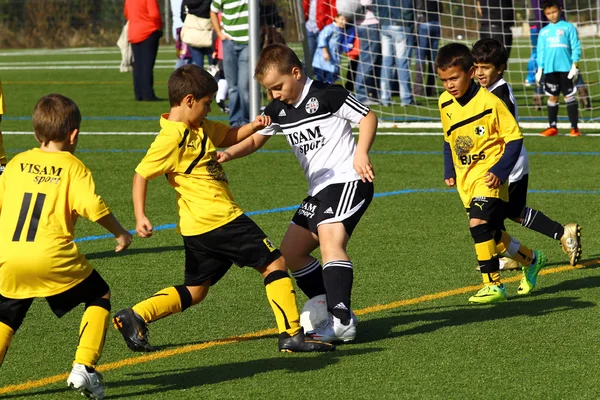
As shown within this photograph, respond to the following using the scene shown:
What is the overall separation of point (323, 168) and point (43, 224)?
1.62 m

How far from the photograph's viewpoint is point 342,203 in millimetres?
5461

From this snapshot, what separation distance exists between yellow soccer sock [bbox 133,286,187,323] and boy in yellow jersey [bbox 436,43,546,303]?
1.79 meters

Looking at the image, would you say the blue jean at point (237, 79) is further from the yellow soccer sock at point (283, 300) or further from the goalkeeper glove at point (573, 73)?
the yellow soccer sock at point (283, 300)

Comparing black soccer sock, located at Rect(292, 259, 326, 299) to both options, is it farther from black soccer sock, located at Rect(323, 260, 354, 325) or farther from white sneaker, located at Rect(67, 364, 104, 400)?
white sneaker, located at Rect(67, 364, 104, 400)

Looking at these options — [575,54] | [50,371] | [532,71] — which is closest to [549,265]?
[50,371]

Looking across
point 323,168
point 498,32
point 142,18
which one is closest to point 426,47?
point 498,32

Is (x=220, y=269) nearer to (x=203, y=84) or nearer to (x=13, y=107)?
(x=203, y=84)

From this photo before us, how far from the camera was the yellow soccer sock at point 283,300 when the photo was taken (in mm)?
5160

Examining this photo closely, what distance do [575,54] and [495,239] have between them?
7.84 m

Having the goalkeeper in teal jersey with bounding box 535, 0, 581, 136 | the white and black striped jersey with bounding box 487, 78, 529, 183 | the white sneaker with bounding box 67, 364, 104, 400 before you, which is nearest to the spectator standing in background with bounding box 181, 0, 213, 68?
the goalkeeper in teal jersey with bounding box 535, 0, 581, 136

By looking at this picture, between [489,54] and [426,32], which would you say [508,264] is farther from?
[426,32]

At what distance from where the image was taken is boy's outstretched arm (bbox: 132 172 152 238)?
4777 mm

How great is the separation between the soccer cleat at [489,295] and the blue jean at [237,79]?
26.2ft

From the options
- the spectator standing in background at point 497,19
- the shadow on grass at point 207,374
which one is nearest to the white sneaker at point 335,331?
the shadow on grass at point 207,374
